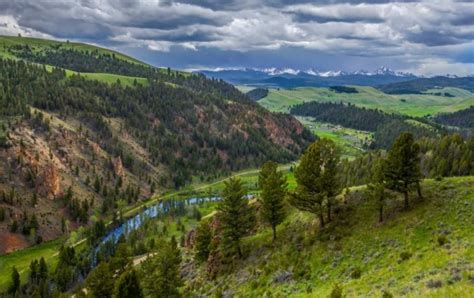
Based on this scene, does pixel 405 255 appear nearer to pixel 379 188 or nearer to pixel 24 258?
pixel 379 188

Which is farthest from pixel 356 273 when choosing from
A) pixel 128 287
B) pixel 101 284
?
pixel 101 284

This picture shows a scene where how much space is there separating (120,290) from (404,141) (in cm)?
5202

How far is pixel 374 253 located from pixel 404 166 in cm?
1542

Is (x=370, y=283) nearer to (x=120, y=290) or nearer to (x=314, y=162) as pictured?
(x=314, y=162)

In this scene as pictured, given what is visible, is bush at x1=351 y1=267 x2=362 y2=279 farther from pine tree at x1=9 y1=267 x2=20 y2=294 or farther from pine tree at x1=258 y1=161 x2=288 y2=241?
pine tree at x1=9 y1=267 x2=20 y2=294

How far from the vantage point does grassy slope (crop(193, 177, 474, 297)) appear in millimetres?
41438

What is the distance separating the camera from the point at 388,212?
64625mm

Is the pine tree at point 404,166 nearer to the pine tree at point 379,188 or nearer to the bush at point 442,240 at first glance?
the pine tree at point 379,188

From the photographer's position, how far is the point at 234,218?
7669 centimetres

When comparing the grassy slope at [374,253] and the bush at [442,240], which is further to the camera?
the bush at [442,240]

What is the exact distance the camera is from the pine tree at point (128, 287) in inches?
2827

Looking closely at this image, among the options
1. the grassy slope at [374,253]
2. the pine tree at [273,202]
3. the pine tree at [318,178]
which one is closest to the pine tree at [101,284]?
the grassy slope at [374,253]

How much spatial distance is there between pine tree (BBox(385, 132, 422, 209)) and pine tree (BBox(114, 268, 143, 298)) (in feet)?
148

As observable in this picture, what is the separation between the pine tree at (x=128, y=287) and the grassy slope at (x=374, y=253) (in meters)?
11.6
